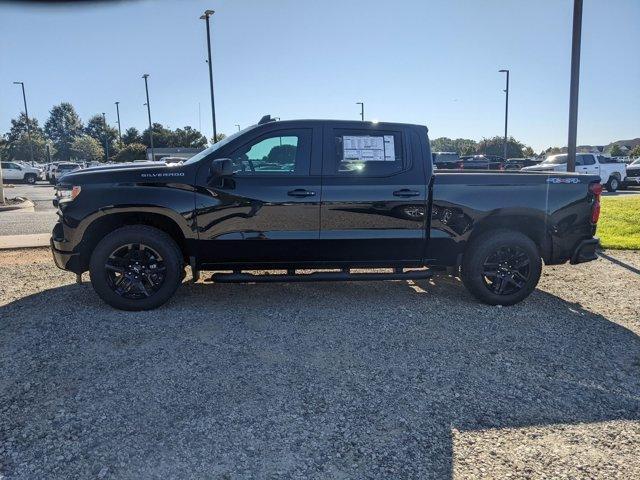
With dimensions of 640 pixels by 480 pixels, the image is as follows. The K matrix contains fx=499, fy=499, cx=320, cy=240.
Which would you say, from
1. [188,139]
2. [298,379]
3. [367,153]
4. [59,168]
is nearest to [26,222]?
[367,153]

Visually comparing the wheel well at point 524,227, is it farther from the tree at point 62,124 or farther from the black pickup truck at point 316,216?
the tree at point 62,124

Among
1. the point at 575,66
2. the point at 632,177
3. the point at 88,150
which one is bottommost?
the point at 632,177

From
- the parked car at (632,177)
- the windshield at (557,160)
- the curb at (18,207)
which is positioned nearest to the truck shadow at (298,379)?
the curb at (18,207)

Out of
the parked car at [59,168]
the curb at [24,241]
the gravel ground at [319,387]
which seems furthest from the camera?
the parked car at [59,168]

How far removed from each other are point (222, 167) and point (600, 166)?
2203cm

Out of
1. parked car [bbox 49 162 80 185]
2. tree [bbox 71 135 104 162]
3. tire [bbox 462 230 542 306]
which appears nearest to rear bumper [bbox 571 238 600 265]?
tire [bbox 462 230 542 306]

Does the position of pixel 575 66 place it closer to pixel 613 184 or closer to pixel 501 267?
pixel 501 267

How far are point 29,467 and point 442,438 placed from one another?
2.28 m

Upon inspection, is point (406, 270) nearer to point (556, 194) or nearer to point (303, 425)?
point (556, 194)

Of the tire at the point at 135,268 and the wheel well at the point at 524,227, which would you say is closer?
the tire at the point at 135,268

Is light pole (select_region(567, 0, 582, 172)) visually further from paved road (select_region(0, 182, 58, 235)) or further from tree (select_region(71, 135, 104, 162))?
tree (select_region(71, 135, 104, 162))

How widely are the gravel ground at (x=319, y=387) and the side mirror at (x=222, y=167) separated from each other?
143 centimetres

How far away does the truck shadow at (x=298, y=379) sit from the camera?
2811mm

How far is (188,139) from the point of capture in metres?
61.3
